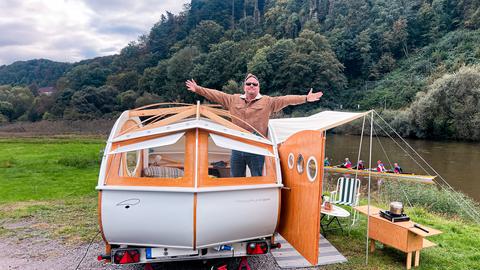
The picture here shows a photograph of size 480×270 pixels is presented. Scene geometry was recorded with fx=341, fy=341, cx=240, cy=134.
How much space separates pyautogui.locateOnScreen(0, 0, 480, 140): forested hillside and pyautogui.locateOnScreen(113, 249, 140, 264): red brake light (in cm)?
3578

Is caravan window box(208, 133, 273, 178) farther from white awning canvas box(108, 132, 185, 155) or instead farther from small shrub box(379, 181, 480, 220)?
small shrub box(379, 181, 480, 220)

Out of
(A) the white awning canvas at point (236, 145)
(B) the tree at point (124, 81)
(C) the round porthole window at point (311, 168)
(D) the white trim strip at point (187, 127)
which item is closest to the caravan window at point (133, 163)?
(D) the white trim strip at point (187, 127)

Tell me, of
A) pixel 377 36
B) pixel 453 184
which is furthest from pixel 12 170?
pixel 377 36

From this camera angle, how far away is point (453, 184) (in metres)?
16.1

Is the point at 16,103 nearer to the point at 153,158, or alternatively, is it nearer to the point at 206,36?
the point at 206,36

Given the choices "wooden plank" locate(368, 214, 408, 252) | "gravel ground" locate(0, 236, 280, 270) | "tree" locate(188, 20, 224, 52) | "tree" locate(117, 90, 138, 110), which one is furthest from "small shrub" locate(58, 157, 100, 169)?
"tree" locate(188, 20, 224, 52)

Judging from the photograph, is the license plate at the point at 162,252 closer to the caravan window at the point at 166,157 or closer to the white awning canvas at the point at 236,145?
the white awning canvas at the point at 236,145

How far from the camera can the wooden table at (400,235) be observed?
4852 millimetres

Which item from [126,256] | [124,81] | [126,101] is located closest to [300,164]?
[126,256]

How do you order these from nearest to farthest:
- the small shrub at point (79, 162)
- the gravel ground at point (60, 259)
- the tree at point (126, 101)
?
the gravel ground at point (60, 259) → the small shrub at point (79, 162) → the tree at point (126, 101)

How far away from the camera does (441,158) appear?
23594 mm

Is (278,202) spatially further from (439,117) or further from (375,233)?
(439,117)

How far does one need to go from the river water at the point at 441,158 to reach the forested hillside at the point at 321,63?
5390 mm

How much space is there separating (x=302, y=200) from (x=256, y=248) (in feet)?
2.59
